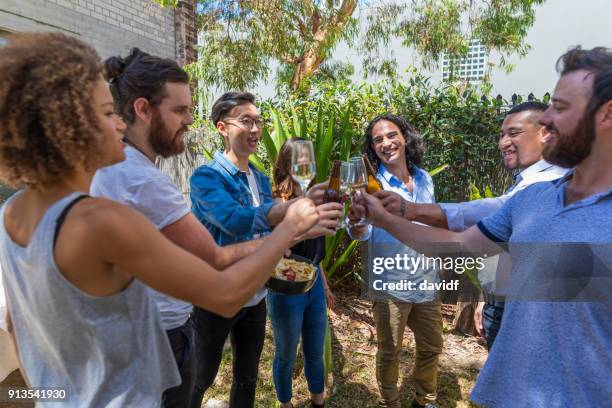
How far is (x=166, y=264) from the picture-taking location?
1066 mm

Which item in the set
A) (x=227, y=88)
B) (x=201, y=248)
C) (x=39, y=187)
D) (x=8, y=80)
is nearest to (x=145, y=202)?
(x=201, y=248)

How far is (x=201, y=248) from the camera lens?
5.17ft

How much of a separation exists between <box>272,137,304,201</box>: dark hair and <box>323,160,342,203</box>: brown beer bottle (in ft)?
3.12

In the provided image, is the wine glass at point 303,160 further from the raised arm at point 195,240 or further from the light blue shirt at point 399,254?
the light blue shirt at point 399,254

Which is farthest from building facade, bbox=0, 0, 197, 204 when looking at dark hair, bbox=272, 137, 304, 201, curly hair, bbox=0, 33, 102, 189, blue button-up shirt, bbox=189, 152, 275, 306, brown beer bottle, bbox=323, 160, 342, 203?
curly hair, bbox=0, 33, 102, 189

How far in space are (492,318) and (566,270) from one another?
1.24 m

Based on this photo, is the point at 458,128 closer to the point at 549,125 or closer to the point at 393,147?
the point at 393,147

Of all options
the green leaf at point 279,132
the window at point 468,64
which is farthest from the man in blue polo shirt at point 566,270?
the window at point 468,64

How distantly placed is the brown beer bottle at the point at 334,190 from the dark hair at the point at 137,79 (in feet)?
2.83

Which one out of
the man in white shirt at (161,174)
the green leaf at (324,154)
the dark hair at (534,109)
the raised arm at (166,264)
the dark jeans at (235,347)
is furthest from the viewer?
the green leaf at (324,154)

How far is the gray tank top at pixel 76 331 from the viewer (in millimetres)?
1034

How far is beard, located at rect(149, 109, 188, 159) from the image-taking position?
5.87ft

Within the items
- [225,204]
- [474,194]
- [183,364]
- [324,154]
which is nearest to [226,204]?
[225,204]

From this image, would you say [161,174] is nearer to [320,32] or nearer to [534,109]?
[534,109]
